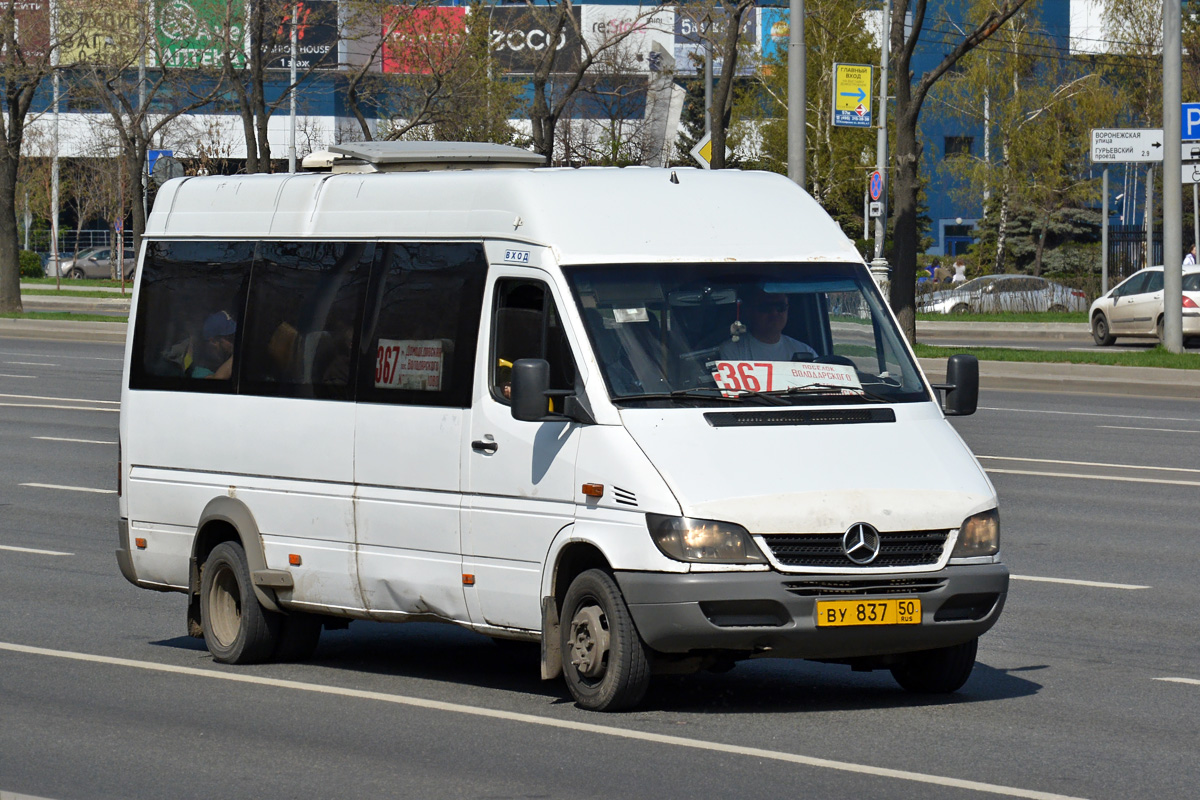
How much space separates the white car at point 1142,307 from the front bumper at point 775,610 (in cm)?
2915

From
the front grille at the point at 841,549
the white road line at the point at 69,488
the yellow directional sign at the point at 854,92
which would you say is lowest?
the white road line at the point at 69,488

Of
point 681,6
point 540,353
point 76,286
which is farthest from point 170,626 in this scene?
point 76,286

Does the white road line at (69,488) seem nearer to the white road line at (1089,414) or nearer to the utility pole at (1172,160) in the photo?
the white road line at (1089,414)

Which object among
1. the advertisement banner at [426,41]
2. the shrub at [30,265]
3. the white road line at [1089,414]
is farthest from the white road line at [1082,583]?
the shrub at [30,265]

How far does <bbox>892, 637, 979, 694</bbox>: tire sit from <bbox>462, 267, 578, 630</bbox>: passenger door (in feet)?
5.32

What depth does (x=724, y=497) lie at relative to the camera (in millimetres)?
7125

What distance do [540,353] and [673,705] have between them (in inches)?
62.1

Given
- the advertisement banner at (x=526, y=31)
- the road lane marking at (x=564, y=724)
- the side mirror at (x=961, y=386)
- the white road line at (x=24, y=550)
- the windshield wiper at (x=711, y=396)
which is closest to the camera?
the road lane marking at (x=564, y=724)

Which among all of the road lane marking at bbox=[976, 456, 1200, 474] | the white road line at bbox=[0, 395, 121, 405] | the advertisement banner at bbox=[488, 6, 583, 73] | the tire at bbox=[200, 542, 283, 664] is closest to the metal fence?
the advertisement banner at bbox=[488, 6, 583, 73]

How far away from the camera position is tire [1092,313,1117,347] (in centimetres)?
3738

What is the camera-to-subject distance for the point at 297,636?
919cm

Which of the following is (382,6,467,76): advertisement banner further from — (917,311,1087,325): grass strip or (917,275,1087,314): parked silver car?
(917,275,1087,314): parked silver car

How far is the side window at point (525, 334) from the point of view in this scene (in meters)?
7.87

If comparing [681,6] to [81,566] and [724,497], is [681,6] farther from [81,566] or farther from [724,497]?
[724,497]
